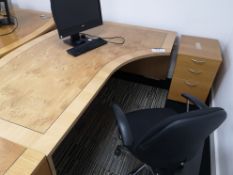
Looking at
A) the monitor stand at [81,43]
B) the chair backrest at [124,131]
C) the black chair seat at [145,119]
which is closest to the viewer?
the chair backrest at [124,131]

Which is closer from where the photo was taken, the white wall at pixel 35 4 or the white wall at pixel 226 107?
the white wall at pixel 226 107

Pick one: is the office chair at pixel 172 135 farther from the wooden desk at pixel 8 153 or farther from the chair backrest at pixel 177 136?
the wooden desk at pixel 8 153

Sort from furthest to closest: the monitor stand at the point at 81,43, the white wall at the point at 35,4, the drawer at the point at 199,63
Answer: the white wall at the point at 35,4 < the drawer at the point at 199,63 < the monitor stand at the point at 81,43

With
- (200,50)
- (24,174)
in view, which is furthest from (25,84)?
(200,50)

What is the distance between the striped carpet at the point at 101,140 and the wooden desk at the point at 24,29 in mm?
966

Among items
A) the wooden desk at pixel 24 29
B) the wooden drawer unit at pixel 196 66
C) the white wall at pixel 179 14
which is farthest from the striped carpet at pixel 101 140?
the wooden desk at pixel 24 29

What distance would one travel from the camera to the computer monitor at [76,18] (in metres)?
1.58

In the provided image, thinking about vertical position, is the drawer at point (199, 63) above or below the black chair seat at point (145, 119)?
above

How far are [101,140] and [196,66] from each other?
3.96 ft

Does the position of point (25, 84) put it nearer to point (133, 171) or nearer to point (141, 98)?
point (133, 171)

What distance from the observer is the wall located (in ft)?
6.31

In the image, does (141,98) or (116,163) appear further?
(141,98)

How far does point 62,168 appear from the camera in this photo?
1612 millimetres

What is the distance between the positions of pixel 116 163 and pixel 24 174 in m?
0.98
